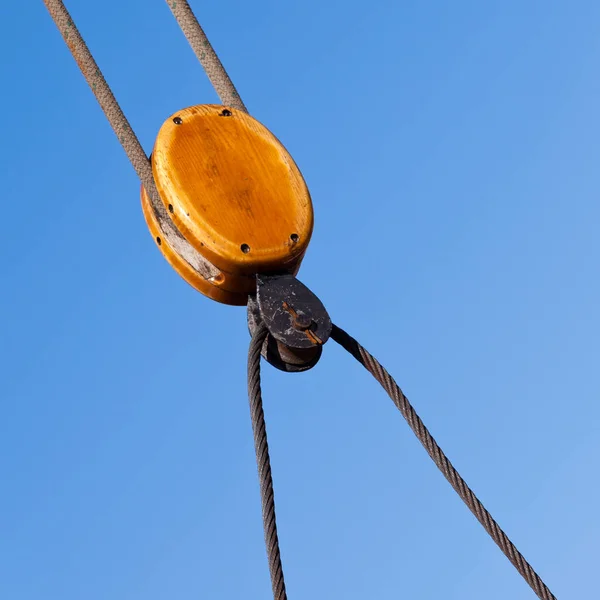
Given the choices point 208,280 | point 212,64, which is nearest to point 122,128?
point 212,64

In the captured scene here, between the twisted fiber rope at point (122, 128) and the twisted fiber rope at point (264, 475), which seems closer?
the twisted fiber rope at point (264, 475)

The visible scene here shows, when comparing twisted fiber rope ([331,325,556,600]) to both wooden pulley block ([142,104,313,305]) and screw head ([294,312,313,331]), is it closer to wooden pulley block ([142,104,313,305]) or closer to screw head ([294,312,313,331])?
screw head ([294,312,313,331])

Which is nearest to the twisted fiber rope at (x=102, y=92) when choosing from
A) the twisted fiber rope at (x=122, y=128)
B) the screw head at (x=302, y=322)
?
the twisted fiber rope at (x=122, y=128)

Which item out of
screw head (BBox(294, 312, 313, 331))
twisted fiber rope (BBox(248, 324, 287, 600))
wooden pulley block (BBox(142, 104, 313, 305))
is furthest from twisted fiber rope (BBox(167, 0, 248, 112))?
twisted fiber rope (BBox(248, 324, 287, 600))

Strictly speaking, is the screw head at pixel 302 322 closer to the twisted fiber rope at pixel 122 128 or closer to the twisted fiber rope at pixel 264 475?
the twisted fiber rope at pixel 264 475

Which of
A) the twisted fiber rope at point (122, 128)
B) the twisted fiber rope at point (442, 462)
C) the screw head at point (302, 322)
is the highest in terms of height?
the twisted fiber rope at point (122, 128)

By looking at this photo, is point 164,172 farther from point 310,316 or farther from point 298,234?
point 310,316
